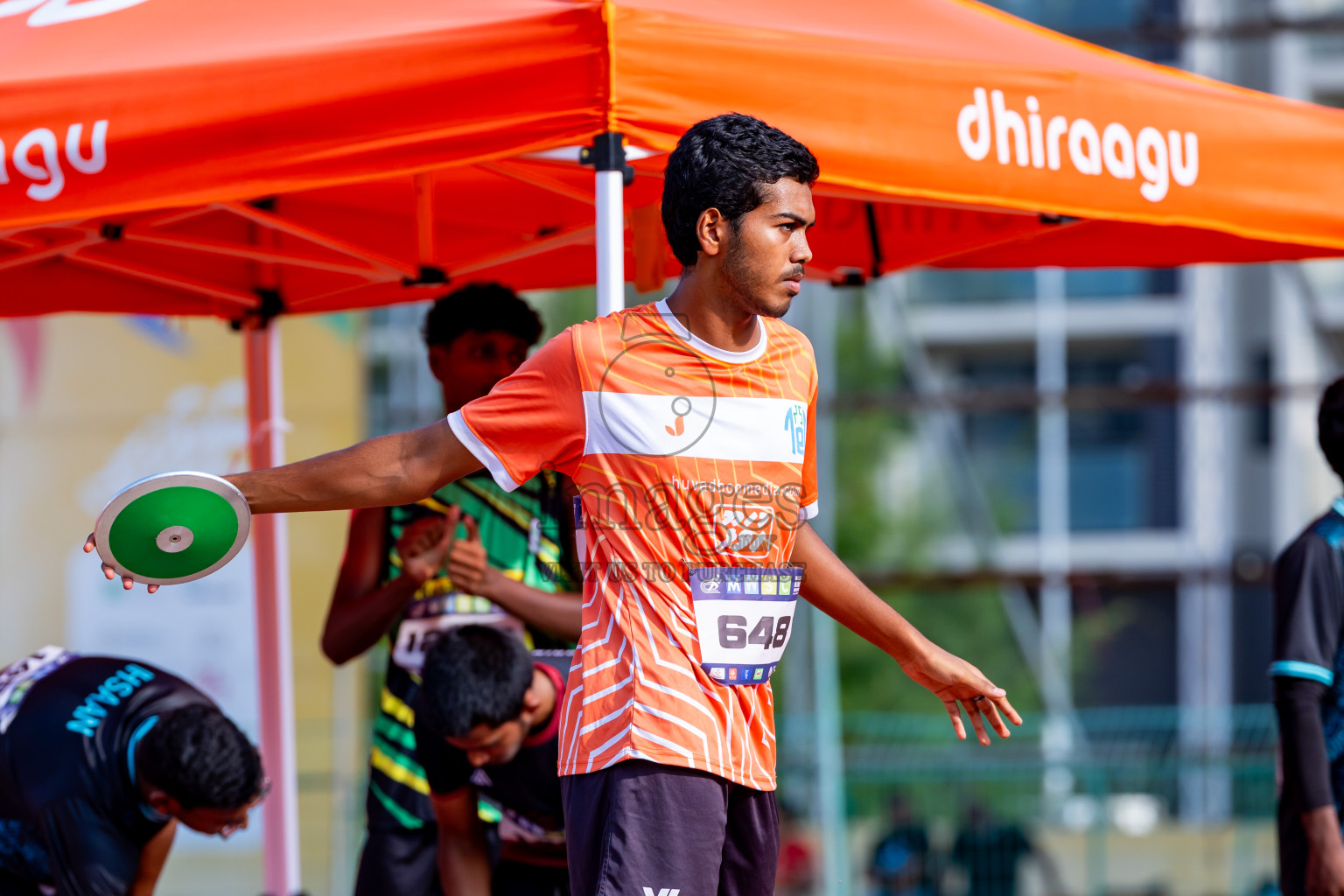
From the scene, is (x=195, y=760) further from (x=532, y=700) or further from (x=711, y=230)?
(x=711, y=230)

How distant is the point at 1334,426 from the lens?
336 centimetres

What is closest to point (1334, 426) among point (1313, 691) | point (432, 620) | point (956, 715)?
point (1313, 691)

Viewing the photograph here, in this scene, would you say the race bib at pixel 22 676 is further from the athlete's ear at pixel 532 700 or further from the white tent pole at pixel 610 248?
the white tent pole at pixel 610 248

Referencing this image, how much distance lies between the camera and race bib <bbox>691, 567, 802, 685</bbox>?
2158mm

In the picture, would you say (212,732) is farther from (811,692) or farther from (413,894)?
(811,692)

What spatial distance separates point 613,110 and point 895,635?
0.94 meters

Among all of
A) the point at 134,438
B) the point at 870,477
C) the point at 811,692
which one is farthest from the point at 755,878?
the point at 870,477

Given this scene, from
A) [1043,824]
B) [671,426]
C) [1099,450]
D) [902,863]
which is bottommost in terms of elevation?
[902,863]

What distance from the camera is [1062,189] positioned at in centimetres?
296

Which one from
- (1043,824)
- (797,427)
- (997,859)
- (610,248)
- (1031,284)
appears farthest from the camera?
(1031,284)

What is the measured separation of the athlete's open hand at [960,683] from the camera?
2303 millimetres

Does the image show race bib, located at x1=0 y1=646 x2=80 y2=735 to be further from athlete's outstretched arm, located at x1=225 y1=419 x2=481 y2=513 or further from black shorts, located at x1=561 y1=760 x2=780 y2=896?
black shorts, located at x1=561 y1=760 x2=780 y2=896

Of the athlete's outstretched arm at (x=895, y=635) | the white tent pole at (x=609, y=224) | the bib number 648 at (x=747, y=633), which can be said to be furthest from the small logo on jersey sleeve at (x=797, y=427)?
the white tent pole at (x=609, y=224)

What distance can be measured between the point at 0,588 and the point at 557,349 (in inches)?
283
